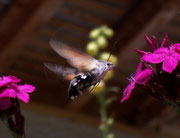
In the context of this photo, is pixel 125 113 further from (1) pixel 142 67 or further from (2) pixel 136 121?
(1) pixel 142 67

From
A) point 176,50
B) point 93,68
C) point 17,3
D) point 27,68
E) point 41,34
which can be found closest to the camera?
point 176,50

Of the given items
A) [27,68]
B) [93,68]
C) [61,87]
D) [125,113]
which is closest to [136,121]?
[125,113]

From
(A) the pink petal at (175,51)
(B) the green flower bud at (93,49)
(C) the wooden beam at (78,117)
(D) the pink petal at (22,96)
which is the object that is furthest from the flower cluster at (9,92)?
(C) the wooden beam at (78,117)

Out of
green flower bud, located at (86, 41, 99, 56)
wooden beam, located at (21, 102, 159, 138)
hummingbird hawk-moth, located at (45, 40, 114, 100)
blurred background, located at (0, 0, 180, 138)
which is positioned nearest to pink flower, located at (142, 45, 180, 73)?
hummingbird hawk-moth, located at (45, 40, 114, 100)

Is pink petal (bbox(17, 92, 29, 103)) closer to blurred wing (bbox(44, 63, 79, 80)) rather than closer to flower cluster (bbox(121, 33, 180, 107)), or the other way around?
blurred wing (bbox(44, 63, 79, 80))

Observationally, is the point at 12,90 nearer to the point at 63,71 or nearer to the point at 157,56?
the point at 63,71

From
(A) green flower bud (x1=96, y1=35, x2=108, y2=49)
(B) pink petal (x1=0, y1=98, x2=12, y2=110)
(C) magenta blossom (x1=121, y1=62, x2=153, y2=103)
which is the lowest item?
(B) pink petal (x1=0, y1=98, x2=12, y2=110)
